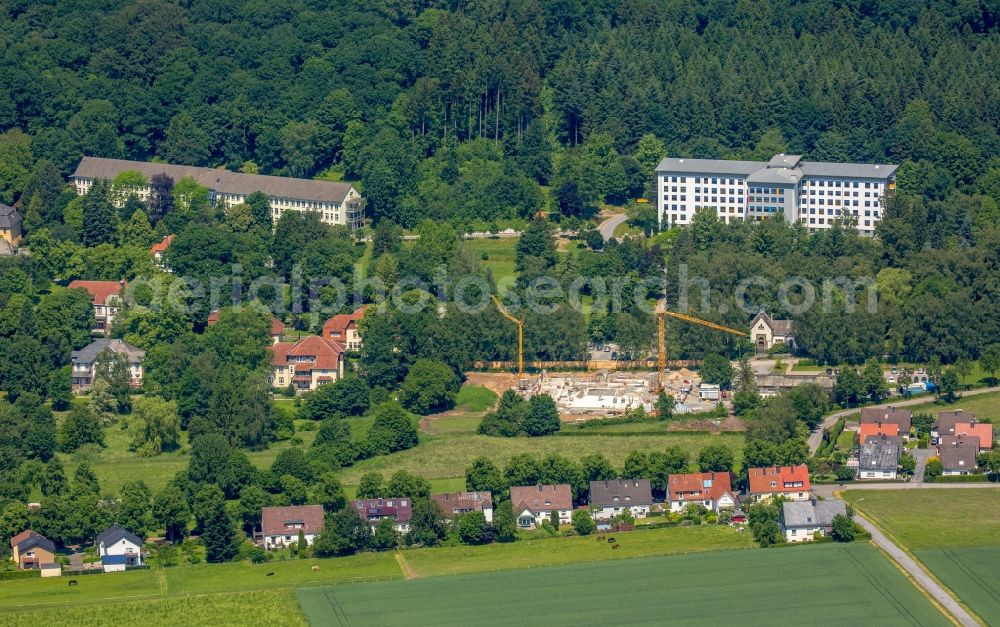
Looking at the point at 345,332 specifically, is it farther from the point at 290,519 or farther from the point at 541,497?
the point at 290,519

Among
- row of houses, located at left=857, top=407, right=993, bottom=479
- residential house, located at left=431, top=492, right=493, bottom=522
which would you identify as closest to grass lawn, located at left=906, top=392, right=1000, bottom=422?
row of houses, located at left=857, top=407, right=993, bottom=479

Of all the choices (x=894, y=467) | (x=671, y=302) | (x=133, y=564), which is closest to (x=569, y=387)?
(x=671, y=302)

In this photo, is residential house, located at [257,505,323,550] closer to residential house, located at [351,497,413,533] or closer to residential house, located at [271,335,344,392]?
residential house, located at [351,497,413,533]

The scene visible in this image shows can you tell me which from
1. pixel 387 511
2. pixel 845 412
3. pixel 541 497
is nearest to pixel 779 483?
pixel 541 497

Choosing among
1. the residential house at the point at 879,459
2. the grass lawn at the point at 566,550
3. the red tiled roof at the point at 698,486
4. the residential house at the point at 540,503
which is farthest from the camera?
the residential house at the point at 879,459

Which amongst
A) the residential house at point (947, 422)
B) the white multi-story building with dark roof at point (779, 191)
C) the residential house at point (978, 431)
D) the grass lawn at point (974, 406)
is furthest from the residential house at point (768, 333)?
the residential house at point (978, 431)

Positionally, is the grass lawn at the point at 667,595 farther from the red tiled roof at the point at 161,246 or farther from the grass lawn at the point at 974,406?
the red tiled roof at the point at 161,246

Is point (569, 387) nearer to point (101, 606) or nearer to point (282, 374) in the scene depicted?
point (282, 374)
